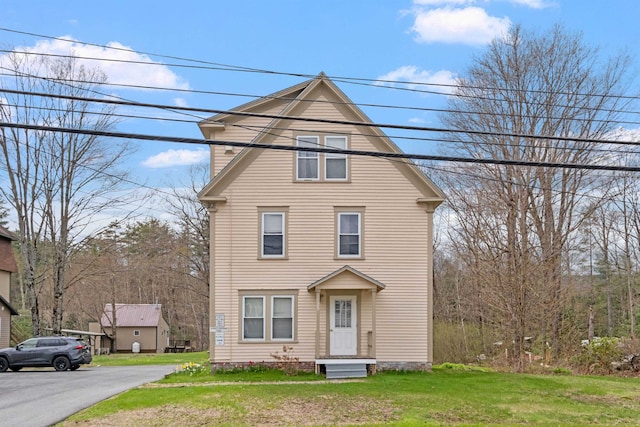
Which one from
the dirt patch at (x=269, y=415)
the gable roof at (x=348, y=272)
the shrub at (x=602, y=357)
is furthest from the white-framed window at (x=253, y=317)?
the shrub at (x=602, y=357)

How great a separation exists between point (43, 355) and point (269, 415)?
633 inches

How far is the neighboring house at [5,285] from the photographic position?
3912cm

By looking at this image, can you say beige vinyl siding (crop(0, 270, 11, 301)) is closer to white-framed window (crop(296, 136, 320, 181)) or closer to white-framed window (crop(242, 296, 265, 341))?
white-framed window (crop(242, 296, 265, 341))

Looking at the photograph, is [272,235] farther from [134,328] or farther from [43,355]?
[134,328]

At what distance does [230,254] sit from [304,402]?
765 cm

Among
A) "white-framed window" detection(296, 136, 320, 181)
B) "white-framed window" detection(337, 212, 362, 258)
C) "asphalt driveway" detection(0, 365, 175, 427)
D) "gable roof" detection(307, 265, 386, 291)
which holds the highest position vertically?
"white-framed window" detection(296, 136, 320, 181)

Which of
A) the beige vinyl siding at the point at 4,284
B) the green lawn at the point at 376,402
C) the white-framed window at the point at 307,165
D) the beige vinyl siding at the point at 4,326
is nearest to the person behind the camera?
the green lawn at the point at 376,402

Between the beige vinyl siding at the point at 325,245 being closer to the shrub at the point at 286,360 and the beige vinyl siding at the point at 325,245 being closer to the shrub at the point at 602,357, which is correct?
A: the shrub at the point at 286,360

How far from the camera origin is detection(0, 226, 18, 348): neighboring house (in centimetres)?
3912

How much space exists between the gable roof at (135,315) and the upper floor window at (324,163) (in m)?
41.7

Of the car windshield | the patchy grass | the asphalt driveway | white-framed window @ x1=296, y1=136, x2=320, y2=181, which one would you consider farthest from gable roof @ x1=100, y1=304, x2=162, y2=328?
white-framed window @ x1=296, y1=136, x2=320, y2=181

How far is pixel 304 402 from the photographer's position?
53.8 feet

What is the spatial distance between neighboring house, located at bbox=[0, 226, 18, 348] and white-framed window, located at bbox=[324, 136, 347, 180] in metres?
23.7

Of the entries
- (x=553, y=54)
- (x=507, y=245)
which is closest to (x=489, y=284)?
(x=507, y=245)
